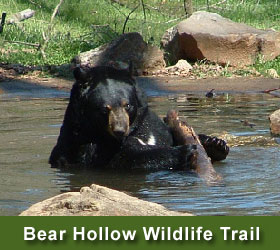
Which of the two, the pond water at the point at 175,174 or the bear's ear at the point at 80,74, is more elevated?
the bear's ear at the point at 80,74

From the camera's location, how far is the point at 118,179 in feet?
21.6

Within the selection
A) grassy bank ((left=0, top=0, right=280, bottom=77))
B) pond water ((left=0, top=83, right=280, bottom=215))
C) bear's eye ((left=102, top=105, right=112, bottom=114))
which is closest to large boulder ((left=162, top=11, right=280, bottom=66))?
grassy bank ((left=0, top=0, right=280, bottom=77))

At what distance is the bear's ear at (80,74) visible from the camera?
21.7ft

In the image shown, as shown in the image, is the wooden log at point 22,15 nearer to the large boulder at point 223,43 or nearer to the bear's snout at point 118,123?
the large boulder at point 223,43

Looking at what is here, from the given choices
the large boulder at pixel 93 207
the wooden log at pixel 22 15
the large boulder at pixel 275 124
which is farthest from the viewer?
the wooden log at pixel 22 15

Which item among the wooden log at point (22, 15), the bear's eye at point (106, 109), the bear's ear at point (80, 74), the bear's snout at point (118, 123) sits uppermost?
the bear's ear at point (80, 74)

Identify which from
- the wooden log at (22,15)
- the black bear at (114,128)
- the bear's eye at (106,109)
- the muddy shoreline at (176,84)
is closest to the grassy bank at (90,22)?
the wooden log at (22,15)

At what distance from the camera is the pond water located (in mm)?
5594

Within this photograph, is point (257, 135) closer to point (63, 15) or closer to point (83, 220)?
point (83, 220)

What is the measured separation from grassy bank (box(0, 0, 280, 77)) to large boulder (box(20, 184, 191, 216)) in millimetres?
10226

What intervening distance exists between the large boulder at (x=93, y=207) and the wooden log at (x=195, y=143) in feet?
6.16

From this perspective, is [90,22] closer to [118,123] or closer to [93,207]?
[118,123]

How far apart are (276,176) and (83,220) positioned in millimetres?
2695

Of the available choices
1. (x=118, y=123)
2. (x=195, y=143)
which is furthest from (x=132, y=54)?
(x=118, y=123)
